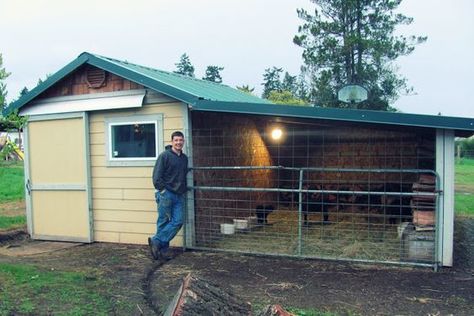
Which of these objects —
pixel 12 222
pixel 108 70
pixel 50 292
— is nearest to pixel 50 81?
pixel 108 70

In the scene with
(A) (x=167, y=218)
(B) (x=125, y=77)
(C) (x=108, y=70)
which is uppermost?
(C) (x=108, y=70)

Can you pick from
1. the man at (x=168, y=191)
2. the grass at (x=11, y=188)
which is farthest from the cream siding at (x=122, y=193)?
the grass at (x=11, y=188)

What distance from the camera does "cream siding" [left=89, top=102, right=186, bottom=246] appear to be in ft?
22.2

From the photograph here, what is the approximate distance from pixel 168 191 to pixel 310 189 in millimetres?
3440

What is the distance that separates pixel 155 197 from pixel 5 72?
2.72 metres

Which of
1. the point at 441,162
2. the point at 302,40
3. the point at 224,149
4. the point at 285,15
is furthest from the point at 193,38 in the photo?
the point at 441,162

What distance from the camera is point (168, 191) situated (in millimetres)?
6059

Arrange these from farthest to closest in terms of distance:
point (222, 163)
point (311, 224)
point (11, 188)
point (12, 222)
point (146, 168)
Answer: point (11, 188)
point (12, 222)
point (311, 224)
point (222, 163)
point (146, 168)

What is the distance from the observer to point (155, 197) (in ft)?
21.4

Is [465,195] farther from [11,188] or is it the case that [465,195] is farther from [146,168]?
[11,188]

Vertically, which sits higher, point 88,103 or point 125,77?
point 125,77

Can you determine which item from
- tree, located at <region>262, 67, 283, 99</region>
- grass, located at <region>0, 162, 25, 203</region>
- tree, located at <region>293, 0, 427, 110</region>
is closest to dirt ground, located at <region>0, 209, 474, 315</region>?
grass, located at <region>0, 162, 25, 203</region>

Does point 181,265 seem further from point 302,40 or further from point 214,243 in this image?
point 302,40

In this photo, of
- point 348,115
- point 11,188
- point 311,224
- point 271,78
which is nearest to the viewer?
point 348,115
